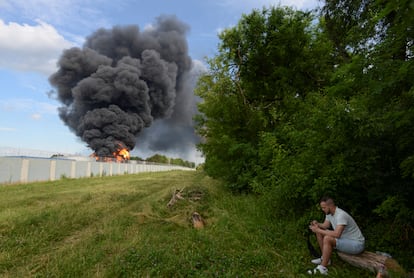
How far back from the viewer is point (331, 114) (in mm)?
5129

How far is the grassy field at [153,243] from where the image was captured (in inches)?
167

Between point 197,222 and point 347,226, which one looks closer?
point 347,226

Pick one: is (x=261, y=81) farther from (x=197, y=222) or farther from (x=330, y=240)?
(x=330, y=240)

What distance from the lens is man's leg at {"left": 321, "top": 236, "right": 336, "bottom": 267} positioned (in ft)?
13.8

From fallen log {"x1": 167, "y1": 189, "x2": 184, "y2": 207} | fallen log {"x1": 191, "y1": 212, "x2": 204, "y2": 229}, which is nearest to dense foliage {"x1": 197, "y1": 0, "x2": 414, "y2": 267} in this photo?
fallen log {"x1": 191, "y1": 212, "x2": 204, "y2": 229}

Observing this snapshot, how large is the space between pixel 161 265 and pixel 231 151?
7.01m

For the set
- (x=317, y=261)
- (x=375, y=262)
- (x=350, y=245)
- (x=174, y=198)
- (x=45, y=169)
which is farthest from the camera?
(x=45, y=169)

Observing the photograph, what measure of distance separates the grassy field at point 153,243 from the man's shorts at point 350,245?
280 mm

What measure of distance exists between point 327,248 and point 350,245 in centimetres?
35

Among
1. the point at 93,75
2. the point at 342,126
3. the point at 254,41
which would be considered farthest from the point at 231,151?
the point at 93,75

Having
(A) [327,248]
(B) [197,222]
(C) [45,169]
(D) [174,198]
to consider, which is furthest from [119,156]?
(A) [327,248]

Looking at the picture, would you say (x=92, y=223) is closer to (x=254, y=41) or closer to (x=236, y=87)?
(x=236, y=87)

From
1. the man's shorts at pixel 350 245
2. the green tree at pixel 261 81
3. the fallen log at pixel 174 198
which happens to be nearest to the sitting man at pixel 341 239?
the man's shorts at pixel 350 245

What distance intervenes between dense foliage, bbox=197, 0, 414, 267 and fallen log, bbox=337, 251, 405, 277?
547 millimetres
